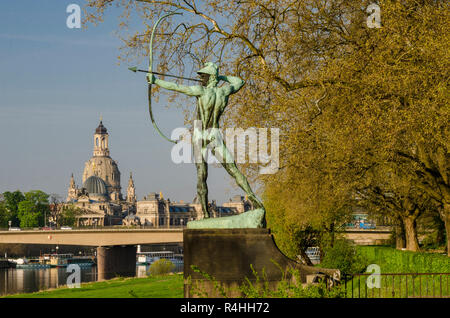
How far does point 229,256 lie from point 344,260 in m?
22.6

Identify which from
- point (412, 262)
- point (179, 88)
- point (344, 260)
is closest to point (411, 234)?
point (344, 260)

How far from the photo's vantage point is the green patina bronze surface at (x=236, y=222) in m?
13.9

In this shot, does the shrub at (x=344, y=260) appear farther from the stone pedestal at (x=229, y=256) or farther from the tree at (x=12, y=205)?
the tree at (x=12, y=205)

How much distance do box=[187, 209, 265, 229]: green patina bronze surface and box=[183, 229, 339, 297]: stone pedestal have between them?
0.43ft

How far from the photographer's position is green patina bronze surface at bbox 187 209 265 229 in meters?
13.9

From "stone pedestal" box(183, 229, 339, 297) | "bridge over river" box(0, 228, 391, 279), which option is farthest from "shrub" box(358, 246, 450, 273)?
"bridge over river" box(0, 228, 391, 279)

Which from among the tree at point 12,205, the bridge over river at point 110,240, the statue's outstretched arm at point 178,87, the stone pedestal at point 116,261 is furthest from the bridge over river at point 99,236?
the statue's outstretched arm at point 178,87

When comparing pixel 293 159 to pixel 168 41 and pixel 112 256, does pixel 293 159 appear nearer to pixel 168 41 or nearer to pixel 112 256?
pixel 168 41

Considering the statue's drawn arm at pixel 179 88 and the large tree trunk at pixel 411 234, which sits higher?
the statue's drawn arm at pixel 179 88

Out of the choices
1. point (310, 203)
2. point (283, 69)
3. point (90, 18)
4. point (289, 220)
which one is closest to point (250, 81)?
point (283, 69)

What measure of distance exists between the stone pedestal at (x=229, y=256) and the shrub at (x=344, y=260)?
2092 centimetres

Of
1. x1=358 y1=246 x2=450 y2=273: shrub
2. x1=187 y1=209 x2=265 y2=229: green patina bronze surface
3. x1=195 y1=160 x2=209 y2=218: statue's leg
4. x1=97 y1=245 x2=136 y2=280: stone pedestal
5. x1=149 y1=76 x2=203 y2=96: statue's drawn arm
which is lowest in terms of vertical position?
x1=97 y1=245 x2=136 y2=280: stone pedestal

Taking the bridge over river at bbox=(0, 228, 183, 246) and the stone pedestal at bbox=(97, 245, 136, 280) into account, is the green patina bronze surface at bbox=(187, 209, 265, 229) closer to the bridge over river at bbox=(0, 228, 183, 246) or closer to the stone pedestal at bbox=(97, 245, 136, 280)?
the bridge over river at bbox=(0, 228, 183, 246)

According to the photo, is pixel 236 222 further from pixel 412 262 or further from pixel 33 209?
pixel 33 209
